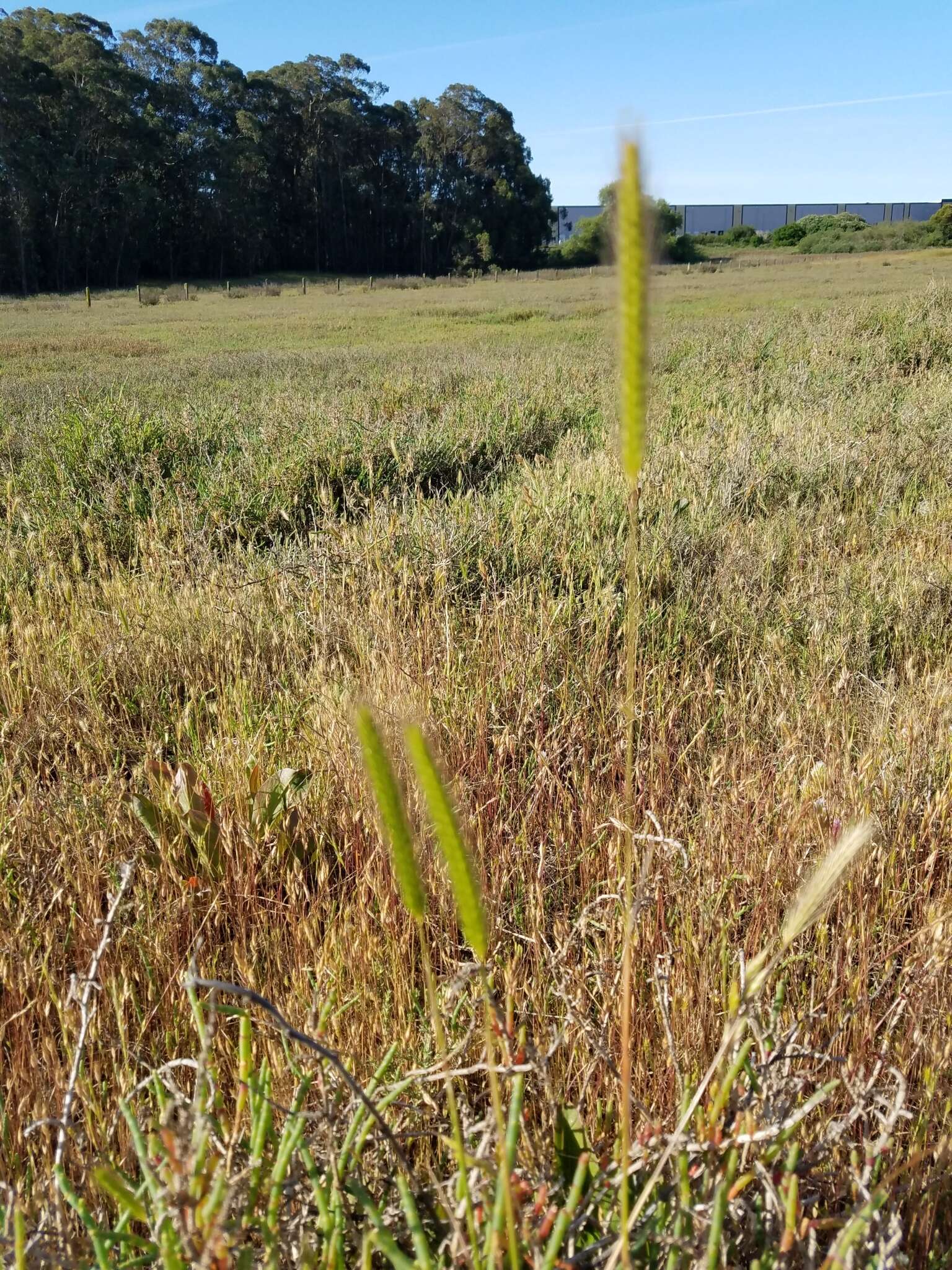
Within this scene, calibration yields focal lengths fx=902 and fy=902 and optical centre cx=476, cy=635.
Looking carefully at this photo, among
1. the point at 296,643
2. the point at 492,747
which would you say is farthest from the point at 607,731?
the point at 296,643

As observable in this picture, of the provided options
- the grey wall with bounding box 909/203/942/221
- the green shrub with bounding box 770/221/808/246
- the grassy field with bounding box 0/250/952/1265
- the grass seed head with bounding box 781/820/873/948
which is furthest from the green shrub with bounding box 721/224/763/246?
the grass seed head with bounding box 781/820/873/948

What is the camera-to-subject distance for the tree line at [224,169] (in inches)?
1906

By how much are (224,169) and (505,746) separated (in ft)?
204

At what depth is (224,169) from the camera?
55.3m

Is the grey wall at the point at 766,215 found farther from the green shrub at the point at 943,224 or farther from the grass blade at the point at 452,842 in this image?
the grass blade at the point at 452,842

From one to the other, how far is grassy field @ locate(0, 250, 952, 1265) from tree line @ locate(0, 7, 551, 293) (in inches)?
1962

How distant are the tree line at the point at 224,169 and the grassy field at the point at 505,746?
164 ft

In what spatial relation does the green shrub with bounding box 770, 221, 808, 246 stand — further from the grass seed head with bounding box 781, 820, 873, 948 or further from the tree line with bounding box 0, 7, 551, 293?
the grass seed head with bounding box 781, 820, 873, 948

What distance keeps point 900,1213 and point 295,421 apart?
6.27 metres

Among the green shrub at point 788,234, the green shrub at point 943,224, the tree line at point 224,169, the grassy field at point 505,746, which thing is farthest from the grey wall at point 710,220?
the grassy field at point 505,746

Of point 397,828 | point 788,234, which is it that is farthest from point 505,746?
point 788,234

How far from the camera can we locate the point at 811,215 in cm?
7644

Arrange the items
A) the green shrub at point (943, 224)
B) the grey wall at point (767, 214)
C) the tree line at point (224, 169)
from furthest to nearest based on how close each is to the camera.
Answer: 1. the grey wall at point (767, 214)
2. the green shrub at point (943, 224)
3. the tree line at point (224, 169)

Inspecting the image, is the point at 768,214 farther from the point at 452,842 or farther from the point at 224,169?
the point at 452,842
